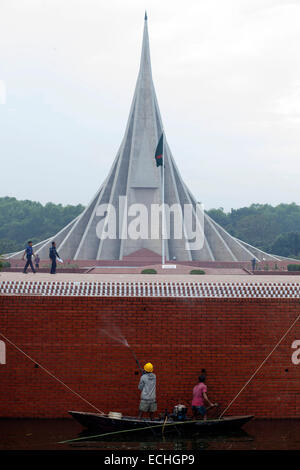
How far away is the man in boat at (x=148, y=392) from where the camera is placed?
8.70m

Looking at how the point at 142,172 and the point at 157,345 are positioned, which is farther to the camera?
the point at 142,172

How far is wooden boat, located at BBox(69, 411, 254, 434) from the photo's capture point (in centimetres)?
843

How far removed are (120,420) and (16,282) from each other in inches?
111

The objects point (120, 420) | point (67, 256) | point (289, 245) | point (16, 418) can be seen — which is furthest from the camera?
point (289, 245)

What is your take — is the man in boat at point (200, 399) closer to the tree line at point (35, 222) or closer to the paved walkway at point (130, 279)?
the paved walkway at point (130, 279)

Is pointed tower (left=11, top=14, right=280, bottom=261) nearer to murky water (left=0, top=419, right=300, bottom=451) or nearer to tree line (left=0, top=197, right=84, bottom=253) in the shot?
murky water (left=0, top=419, right=300, bottom=451)

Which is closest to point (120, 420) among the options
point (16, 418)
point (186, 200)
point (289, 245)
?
point (16, 418)

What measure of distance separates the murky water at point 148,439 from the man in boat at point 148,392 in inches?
15.9

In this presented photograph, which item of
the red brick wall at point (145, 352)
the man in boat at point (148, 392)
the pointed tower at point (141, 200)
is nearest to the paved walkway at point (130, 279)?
the red brick wall at point (145, 352)

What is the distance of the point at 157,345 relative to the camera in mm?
9516

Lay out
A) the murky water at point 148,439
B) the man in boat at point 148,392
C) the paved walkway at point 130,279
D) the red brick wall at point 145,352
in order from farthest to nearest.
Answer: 1. the paved walkway at point 130,279
2. the red brick wall at point 145,352
3. the man in boat at point 148,392
4. the murky water at point 148,439

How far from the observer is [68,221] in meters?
73.8

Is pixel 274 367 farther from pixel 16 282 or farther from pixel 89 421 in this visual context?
pixel 16 282

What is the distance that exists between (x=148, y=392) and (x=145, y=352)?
35.0 inches
